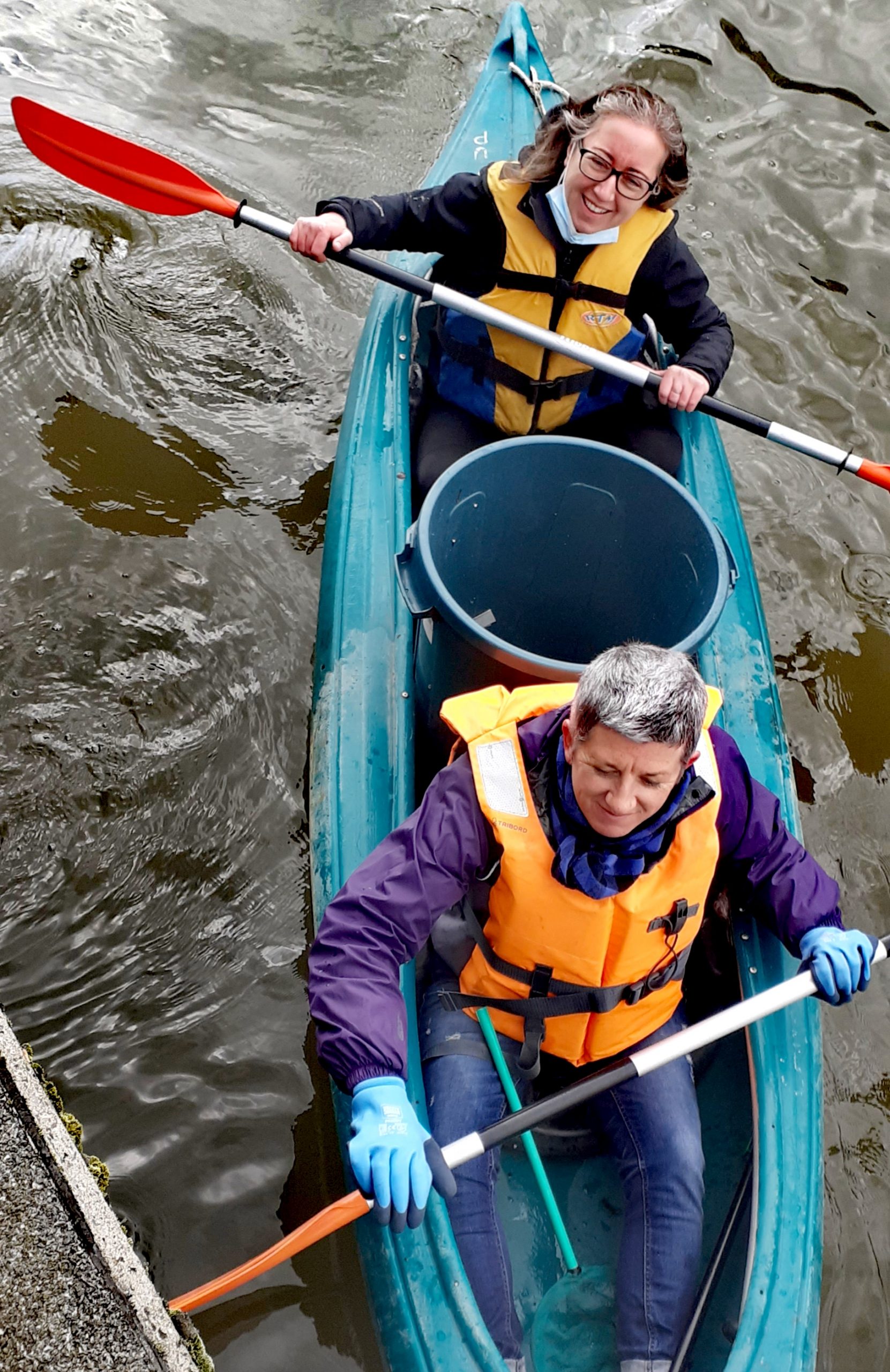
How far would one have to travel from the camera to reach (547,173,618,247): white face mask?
110 inches

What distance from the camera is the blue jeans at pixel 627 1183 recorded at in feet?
6.53

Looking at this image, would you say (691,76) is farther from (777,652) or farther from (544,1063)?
(544,1063)

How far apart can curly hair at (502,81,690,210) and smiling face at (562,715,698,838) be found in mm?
1572

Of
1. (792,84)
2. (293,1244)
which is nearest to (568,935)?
(293,1244)

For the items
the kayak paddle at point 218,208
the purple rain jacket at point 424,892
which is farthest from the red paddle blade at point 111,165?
the purple rain jacket at point 424,892

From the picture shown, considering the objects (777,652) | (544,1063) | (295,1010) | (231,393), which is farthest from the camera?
(231,393)

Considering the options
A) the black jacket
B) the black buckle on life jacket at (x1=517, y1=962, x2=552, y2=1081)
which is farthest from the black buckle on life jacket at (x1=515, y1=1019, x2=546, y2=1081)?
the black jacket

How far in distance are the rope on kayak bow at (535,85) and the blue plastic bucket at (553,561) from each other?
2.14 m

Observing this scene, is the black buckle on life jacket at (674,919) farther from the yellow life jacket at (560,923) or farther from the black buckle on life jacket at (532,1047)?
the black buckle on life jacket at (532,1047)

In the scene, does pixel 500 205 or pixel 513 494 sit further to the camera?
pixel 500 205

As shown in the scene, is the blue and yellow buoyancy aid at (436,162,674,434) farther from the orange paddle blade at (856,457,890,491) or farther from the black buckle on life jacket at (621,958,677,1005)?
the black buckle on life jacket at (621,958,677,1005)

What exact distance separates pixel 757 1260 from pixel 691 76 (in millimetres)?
5659

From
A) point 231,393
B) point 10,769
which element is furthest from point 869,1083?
point 231,393

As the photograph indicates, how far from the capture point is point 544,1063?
7.51 feet
